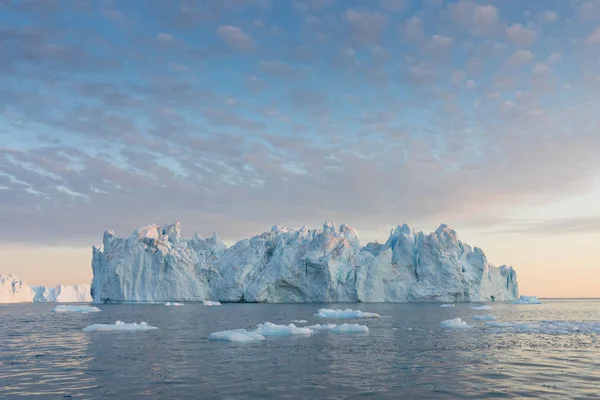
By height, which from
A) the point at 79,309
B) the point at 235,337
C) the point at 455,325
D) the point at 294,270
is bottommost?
the point at 79,309

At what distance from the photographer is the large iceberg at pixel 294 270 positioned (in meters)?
83.1

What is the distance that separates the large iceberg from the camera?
8306 centimetres

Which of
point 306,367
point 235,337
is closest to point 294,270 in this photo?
point 235,337

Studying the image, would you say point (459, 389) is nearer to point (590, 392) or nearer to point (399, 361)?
point (590, 392)

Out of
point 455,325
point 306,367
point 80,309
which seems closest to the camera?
point 306,367

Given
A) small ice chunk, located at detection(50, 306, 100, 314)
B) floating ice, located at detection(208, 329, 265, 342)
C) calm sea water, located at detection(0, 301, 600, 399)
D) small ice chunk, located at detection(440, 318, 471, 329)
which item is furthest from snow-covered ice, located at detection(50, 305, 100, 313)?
small ice chunk, located at detection(440, 318, 471, 329)

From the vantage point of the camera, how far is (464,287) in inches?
3467

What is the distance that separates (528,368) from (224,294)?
78.0 m

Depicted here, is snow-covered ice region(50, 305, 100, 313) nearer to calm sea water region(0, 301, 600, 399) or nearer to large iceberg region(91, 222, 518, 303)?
large iceberg region(91, 222, 518, 303)

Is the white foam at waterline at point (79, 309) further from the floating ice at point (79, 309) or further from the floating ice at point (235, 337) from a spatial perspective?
the floating ice at point (235, 337)

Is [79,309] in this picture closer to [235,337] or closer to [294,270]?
[294,270]

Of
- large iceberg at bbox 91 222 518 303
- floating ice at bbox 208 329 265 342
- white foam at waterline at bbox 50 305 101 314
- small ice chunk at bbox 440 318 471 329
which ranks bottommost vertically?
white foam at waterline at bbox 50 305 101 314

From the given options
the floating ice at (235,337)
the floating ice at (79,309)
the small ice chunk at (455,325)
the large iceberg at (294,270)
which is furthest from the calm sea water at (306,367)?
the large iceberg at (294,270)

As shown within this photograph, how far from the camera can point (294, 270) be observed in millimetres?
86625
